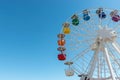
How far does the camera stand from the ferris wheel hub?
84.3 ft

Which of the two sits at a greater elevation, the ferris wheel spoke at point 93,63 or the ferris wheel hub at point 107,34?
the ferris wheel hub at point 107,34

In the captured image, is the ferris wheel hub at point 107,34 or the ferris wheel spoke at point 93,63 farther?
the ferris wheel hub at point 107,34

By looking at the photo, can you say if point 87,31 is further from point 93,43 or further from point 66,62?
point 66,62

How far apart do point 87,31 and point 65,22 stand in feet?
10.6

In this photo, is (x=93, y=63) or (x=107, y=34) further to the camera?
(x=107, y=34)

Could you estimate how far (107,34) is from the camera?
84.9 ft

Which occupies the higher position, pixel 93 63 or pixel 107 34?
pixel 107 34

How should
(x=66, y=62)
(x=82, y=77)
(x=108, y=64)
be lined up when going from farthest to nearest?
(x=66, y=62), (x=82, y=77), (x=108, y=64)

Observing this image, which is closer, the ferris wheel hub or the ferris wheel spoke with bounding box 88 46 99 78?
the ferris wheel spoke with bounding box 88 46 99 78

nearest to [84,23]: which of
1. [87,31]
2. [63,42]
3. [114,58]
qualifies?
[87,31]

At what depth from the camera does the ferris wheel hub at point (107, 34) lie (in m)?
25.7

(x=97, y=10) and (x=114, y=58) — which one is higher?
(x=97, y=10)

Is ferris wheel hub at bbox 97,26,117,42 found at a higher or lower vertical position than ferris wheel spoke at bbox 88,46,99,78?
higher

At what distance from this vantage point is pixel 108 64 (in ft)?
78.5
